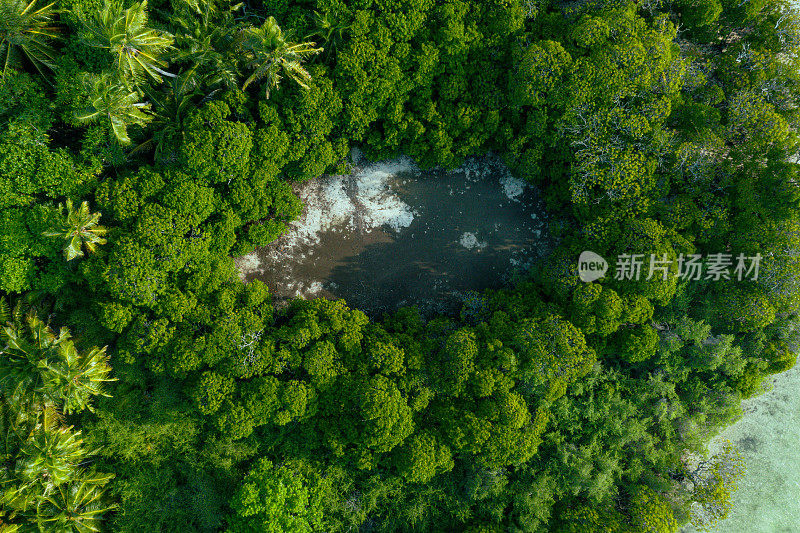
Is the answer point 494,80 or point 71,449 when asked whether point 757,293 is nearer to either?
point 494,80

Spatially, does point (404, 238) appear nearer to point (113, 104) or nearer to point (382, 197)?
point (382, 197)

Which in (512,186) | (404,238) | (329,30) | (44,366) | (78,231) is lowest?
(44,366)

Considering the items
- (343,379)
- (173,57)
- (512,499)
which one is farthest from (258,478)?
(173,57)

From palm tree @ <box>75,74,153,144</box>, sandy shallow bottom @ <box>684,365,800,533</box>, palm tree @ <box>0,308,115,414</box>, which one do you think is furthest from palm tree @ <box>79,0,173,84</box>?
sandy shallow bottom @ <box>684,365,800,533</box>

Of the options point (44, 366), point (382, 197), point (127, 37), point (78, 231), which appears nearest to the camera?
point (127, 37)

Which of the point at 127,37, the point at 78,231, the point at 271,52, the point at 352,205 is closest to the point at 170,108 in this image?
the point at 127,37

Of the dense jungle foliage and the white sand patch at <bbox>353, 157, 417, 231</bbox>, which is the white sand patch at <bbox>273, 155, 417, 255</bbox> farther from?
the dense jungle foliage
